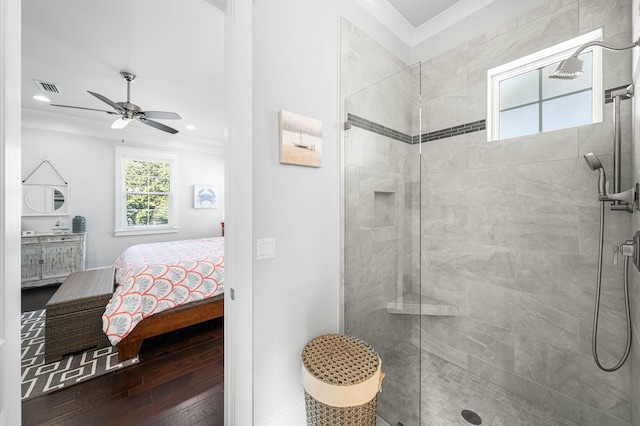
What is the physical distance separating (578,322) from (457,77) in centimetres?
188

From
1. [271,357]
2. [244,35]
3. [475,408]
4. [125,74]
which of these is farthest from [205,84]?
[475,408]

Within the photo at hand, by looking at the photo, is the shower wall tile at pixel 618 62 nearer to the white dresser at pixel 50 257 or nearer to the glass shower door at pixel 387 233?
the glass shower door at pixel 387 233

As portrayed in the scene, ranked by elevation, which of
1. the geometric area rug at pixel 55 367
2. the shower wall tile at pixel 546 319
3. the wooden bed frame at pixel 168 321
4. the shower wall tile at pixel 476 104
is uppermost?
the shower wall tile at pixel 476 104

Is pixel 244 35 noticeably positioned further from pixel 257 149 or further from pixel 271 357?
pixel 271 357

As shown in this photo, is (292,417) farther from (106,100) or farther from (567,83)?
(106,100)

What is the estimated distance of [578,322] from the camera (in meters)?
1.55

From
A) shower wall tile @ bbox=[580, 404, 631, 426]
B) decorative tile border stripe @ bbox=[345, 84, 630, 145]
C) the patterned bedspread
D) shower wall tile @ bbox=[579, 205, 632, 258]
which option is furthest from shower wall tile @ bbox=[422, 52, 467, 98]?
the patterned bedspread

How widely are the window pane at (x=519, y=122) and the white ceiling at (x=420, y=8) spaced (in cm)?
97

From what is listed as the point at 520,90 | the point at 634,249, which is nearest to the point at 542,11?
the point at 520,90

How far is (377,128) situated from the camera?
1.70 m

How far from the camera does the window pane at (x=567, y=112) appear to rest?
155 centimetres

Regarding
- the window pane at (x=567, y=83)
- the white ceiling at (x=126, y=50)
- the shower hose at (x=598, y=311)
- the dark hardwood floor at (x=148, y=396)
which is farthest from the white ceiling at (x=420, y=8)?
the dark hardwood floor at (x=148, y=396)

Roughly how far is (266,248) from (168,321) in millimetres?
1675

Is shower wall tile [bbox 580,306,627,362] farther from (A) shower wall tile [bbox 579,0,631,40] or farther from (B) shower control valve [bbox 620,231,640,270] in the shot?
(A) shower wall tile [bbox 579,0,631,40]
